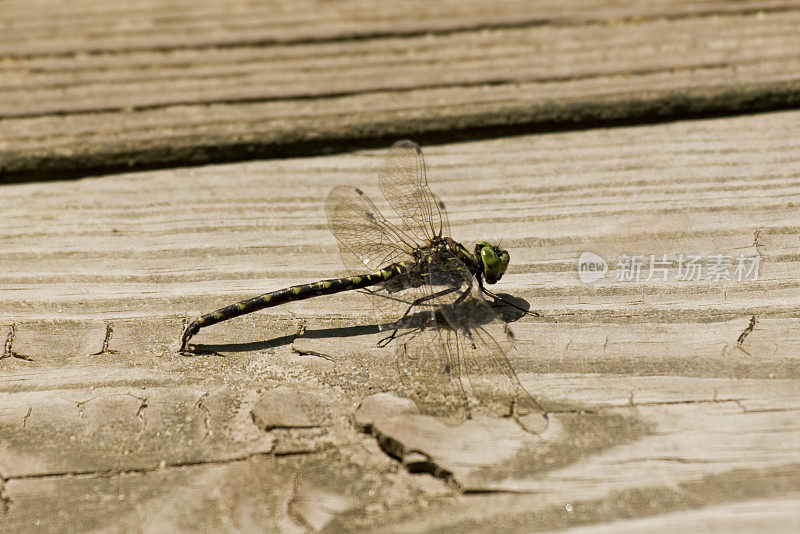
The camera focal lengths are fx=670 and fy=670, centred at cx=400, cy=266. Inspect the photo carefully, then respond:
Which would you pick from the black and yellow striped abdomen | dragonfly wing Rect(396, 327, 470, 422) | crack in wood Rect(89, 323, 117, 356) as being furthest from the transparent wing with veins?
crack in wood Rect(89, 323, 117, 356)

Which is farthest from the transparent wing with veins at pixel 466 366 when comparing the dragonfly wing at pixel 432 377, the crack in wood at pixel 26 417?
the crack in wood at pixel 26 417

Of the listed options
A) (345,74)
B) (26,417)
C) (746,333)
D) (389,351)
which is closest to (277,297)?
(389,351)

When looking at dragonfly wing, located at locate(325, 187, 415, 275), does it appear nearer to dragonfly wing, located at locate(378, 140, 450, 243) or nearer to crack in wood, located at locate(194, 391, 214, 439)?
dragonfly wing, located at locate(378, 140, 450, 243)

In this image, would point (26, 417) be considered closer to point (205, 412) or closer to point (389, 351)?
point (205, 412)

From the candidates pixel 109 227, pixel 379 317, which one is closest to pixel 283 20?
pixel 109 227

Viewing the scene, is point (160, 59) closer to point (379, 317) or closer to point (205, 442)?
point (379, 317)

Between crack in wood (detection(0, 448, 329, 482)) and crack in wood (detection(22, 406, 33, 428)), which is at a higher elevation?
crack in wood (detection(22, 406, 33, 428))

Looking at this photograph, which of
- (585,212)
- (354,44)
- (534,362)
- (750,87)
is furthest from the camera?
(354,44)
